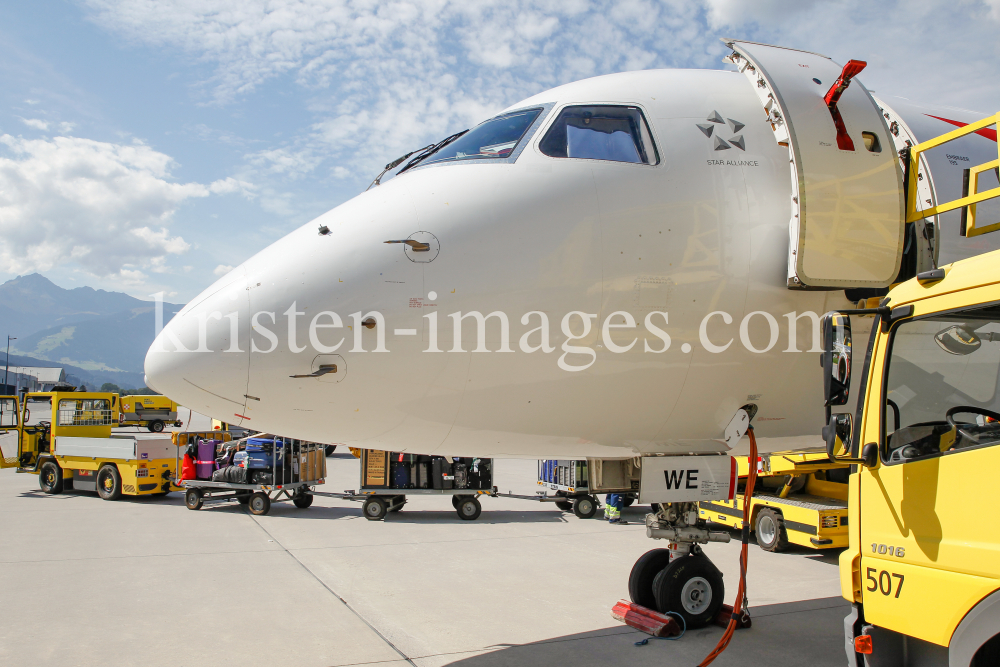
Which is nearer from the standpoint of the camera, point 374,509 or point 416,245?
point 416,245

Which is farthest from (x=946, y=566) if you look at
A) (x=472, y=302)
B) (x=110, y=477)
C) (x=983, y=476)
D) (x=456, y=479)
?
(x=110, y=477)

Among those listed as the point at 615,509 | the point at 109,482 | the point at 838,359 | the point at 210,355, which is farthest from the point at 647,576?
the point at 109,482

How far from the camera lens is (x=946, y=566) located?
3158 mm

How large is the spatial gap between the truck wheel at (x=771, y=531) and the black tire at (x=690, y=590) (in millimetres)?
4281

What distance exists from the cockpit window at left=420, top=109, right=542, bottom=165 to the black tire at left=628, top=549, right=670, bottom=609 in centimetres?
435

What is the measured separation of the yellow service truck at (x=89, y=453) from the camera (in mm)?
15531

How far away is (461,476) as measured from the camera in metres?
13.6

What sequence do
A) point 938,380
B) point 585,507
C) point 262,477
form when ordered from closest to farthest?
point 938,380 < point 585,507 < point 262,477

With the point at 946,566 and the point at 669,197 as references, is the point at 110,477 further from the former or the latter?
the point at 946,566

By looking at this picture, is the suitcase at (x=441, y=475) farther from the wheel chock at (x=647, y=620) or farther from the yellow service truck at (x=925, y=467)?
the yellow service truck at (x=925, y=467)

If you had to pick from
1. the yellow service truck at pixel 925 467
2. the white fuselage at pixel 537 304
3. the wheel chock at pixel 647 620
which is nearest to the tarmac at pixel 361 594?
the wheel chock at pixel 647 620

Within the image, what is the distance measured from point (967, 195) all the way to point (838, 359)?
1.97 m

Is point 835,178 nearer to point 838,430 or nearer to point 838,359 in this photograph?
point 838,359

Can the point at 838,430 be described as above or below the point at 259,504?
above
